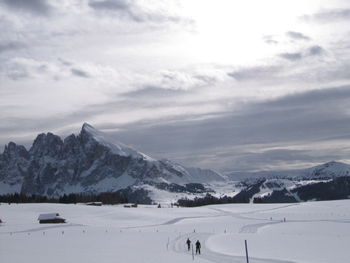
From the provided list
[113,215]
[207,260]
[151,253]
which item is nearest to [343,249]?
[207,260]

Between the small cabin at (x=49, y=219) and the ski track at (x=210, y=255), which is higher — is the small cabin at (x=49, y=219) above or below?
above

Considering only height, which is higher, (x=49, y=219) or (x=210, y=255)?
(x=49, y=219)

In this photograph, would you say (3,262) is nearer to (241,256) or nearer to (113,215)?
(241,256)

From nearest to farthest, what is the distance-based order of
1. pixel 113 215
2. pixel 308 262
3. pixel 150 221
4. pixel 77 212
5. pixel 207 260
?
pixel 308 262 → pixel 207 260 → pixel 150 221 → pixel 113 215 → pixel 77 212

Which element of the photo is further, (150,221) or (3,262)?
(150,221)

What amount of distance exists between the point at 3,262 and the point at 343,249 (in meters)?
32.1

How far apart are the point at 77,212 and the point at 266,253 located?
334 ft

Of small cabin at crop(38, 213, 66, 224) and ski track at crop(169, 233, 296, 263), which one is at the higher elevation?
small cabin at crop(38, 213, 66, 224)

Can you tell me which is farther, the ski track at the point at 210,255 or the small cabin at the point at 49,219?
the small cabin at the point at 49,219

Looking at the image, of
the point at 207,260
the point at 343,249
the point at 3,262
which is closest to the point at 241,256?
the point at 207,260

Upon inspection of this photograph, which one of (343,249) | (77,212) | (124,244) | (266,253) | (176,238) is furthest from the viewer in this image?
(77,212)

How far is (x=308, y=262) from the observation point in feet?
130

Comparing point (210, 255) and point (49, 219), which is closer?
point (210, 255)

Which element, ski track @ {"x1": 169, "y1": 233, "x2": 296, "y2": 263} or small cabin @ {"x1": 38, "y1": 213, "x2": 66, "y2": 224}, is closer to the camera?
ski track @ {"x1": 169, "y1": 233, "x2": 296, "y2": 263}
